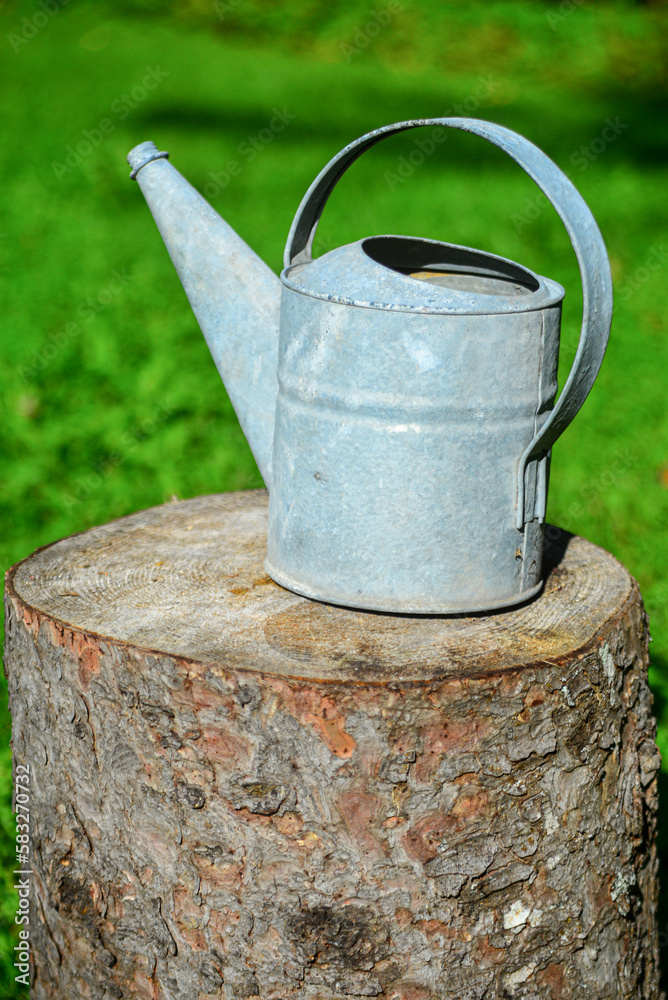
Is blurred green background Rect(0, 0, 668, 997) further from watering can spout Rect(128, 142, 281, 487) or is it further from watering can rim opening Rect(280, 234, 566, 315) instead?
watering can rim opening Rect(280, 234, 566, 315)

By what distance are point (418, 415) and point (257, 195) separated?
5478 mm

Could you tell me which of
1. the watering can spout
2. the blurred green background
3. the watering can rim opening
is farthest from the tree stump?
the blurred green background

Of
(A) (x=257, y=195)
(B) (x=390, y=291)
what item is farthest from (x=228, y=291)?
(A) (x=257, y=195)

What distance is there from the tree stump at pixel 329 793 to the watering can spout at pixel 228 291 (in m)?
0.31

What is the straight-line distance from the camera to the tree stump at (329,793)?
1.27 metres

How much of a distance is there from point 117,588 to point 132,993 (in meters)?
0.58

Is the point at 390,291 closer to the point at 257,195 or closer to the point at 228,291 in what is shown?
the point at 228,291

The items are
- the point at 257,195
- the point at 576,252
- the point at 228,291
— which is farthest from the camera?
the point at 257,195

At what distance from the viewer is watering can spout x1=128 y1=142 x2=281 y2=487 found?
1.54 meters

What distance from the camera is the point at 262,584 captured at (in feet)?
5.01

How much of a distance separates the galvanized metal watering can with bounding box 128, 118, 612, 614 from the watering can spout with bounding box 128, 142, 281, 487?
0.08 metres

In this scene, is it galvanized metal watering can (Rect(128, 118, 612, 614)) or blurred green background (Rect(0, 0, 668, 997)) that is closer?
galvanized metal watering can (Rect(128, 118, 612, 614))

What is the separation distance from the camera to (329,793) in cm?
127

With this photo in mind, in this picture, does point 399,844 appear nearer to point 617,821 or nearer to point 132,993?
point 617,821
